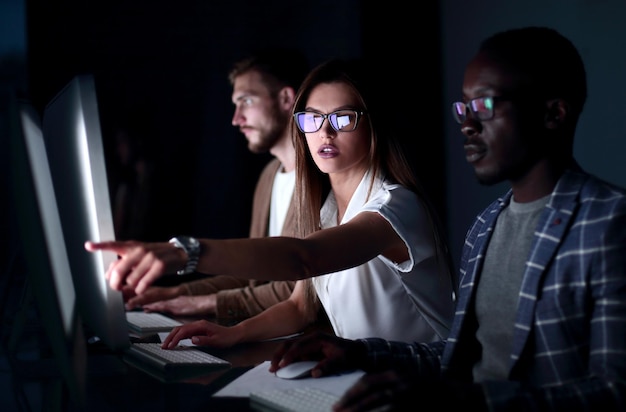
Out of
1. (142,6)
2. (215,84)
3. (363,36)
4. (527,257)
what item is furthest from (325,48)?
(527,257)

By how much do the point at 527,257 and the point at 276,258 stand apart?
0.44m

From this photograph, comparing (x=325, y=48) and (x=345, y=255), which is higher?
(x=325, y=48)

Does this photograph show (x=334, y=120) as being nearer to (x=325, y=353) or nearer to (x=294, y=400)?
(x=325, y=353)

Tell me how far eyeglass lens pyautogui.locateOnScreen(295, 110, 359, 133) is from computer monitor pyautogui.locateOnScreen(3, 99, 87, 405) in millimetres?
716

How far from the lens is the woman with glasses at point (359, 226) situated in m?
1.78

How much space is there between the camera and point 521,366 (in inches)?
47.0

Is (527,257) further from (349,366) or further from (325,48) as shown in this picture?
(325,48)

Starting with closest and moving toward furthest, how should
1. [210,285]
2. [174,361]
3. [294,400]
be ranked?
[294,400] < [174,361] < [210,285]

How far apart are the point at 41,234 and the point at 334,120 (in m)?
0.91

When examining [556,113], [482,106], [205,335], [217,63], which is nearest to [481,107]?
[482,106]

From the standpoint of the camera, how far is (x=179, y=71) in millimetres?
4922

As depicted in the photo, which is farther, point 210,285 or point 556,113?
point 210,285

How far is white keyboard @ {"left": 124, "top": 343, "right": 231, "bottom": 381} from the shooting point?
1.53m

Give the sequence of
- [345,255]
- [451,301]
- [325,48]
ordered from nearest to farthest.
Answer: [345,255]
[451,301]
[325,48]
